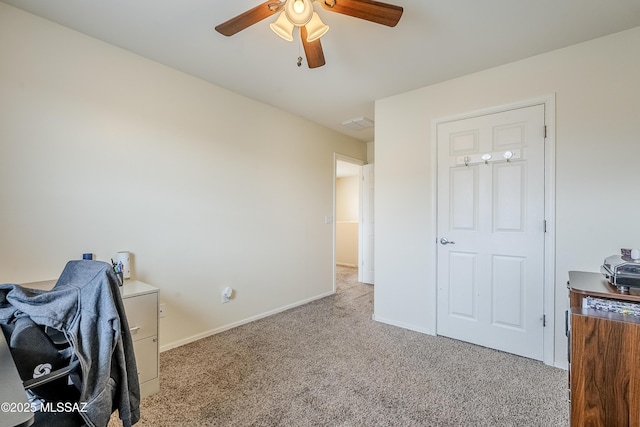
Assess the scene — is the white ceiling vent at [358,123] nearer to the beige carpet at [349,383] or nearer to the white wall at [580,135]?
the white wall at [580,135]

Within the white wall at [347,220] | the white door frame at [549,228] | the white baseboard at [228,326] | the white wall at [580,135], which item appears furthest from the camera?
the white wall at [347,220]

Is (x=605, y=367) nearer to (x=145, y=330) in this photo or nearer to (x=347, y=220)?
(x=145, y=330)

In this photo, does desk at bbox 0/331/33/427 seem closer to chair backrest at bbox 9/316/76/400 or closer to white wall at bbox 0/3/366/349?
chair backrest at bbox 9/316/76/400

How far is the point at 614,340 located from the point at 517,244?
135 centimetres

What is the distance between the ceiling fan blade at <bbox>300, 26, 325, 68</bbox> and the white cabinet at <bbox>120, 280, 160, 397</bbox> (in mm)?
1913

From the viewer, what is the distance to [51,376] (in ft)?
2.95

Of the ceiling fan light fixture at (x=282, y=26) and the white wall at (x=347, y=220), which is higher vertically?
the ceiling fan light fixture at (x=282, y=26)

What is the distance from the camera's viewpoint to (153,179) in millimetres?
2514

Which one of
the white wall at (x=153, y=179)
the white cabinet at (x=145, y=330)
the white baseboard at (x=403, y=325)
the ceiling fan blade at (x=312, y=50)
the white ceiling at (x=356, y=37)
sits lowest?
the white baseboard at (x=403, y=325)

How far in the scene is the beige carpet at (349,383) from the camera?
1729mm

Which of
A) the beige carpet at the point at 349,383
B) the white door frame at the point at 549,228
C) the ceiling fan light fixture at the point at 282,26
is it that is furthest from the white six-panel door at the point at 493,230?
the ceiling fan light fixture at the point at 282,26

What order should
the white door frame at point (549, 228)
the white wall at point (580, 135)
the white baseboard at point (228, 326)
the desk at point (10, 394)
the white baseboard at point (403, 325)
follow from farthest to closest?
the white baseboard at point (403, 325) → the white baseboard at point (228, 326) → the white door frame at point (549, 228) → the white wall at point (580, 135) → the desk at point (10, 394)

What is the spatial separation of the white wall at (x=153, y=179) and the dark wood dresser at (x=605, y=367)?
276cm

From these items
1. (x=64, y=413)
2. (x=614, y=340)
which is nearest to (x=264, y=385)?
(x=64, y=413)
